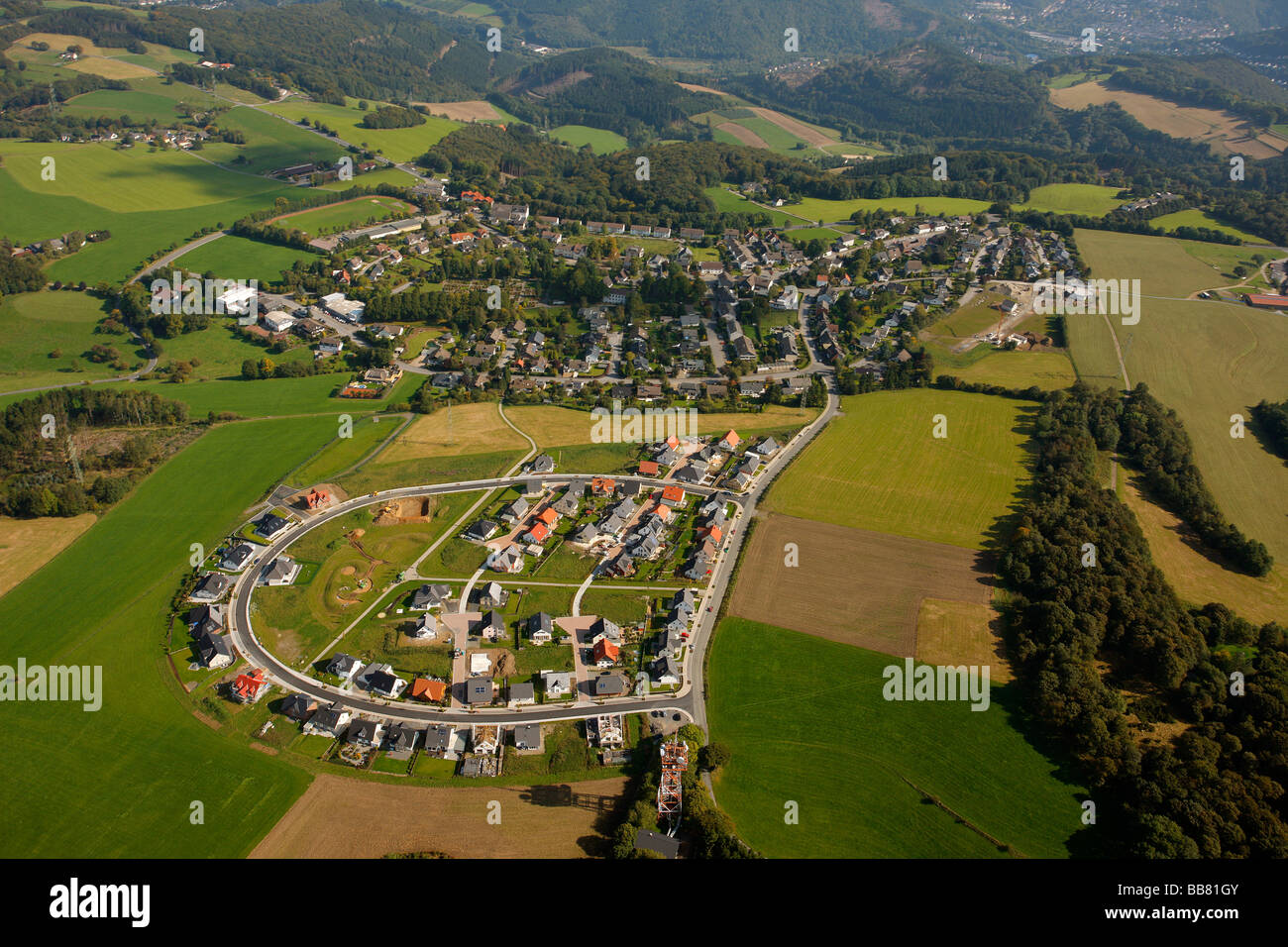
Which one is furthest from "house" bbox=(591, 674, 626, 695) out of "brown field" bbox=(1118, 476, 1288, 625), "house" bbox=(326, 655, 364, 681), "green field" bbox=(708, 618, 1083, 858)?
"brown field" bbox=(1118, 476, 1288, 625)

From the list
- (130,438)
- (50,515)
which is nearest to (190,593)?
(50,515)

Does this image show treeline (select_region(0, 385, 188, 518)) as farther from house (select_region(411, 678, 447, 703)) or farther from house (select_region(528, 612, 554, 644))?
house (select_region(528, 612, 554, 644))

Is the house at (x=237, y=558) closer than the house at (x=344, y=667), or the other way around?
the house at (x=344, y=667)

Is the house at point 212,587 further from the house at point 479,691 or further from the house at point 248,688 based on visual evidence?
the house at point 479,691

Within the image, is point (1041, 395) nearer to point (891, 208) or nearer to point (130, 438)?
point (891, 208)

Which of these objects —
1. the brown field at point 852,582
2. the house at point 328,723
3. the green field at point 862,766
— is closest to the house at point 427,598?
the house at point 328,723
